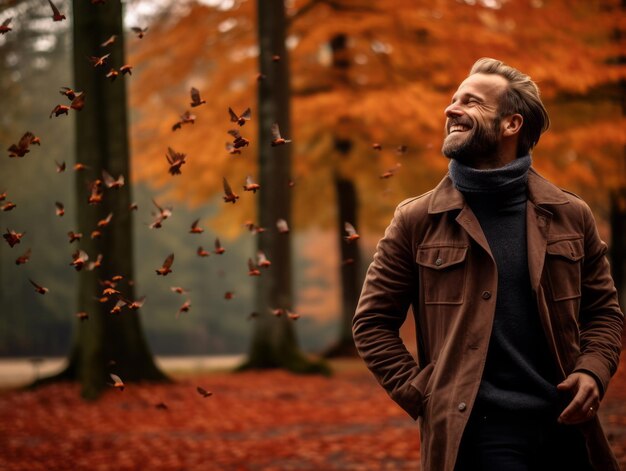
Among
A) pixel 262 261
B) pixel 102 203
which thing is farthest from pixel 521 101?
pixel 102 203

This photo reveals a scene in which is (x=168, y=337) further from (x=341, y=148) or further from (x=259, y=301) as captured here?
(x=259, y=301)

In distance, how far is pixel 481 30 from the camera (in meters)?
12.8

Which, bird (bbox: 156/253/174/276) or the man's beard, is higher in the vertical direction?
the man's beard

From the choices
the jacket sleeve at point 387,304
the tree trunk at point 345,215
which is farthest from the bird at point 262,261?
the tree trunk at point 345,215

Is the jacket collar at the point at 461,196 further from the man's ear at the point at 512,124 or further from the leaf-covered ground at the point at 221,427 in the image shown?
the leaf-covered ground at the point at 221,427

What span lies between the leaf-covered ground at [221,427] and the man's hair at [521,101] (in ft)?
13.9

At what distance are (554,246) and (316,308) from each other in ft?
113

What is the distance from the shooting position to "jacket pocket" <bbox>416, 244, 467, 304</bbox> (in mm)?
2895

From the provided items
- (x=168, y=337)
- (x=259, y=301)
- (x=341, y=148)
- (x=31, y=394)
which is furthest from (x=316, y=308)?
(x=31, y=394)

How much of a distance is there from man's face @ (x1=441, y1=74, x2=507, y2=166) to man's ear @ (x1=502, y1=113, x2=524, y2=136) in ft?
0.10

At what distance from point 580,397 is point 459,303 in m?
0.49

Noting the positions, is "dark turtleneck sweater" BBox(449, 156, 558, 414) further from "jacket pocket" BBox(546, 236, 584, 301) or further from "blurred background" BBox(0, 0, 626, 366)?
"blurred background" BBox(0, 0, 626, 366)

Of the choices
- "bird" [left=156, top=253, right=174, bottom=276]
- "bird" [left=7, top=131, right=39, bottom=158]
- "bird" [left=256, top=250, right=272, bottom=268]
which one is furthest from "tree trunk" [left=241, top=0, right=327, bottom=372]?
"bird" [left=7, top=131, right=39, bottom=158]

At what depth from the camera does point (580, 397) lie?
8.94 feet
